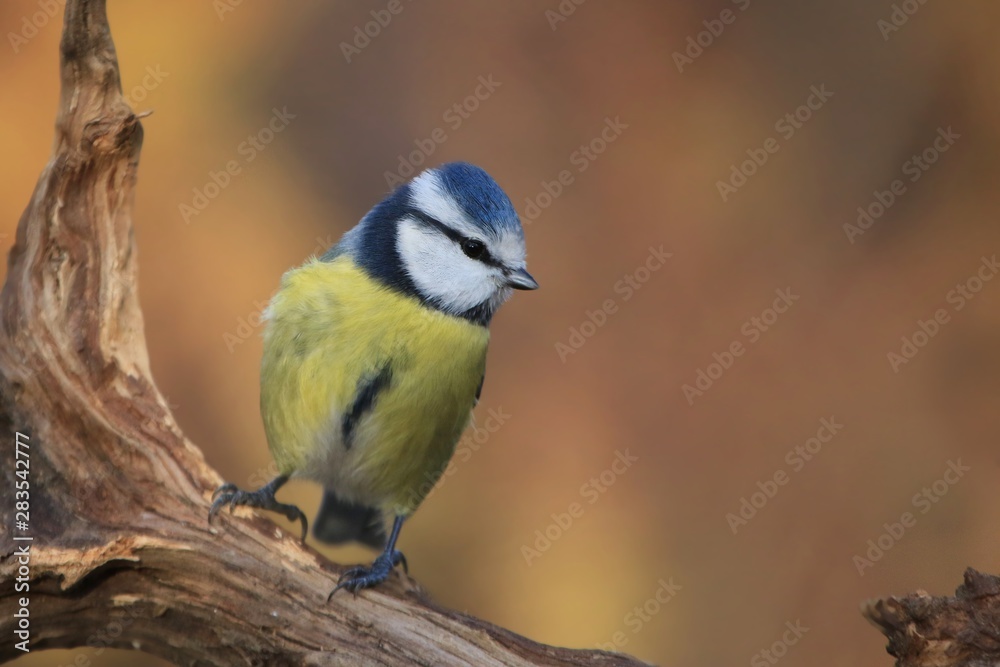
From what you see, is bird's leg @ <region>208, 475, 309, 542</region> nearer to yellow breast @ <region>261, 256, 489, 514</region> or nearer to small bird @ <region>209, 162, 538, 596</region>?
small bird @ <region>209, 162, 538, 596</region>

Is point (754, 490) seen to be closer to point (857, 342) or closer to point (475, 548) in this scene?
point (857, 342)

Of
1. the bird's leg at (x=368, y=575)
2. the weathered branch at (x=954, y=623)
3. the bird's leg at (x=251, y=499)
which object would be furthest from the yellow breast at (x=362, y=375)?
the weathered branch at (x=954, y=623)

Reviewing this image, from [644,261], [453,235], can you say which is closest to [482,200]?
[453,235]

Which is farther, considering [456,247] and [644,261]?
[644,261]

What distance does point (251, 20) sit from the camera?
4027 millimetres

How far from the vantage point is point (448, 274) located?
2.23 metres

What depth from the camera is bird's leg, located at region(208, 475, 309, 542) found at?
203 cm

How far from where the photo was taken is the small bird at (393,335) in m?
2.17

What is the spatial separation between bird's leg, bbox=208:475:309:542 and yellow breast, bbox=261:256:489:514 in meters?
0.11

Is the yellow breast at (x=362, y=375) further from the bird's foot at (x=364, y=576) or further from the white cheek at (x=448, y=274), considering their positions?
the bird's foot at (x=364, y=576)

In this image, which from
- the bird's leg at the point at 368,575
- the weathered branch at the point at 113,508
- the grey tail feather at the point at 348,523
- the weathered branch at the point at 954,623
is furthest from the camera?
the grey tail feather at the point at 348,523

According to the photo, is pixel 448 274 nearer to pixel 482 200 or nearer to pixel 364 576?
pixel 482 200

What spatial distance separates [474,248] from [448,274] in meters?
0.10

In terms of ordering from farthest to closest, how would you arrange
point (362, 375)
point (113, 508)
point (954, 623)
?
point (362, 375), point (113, 508), point (954, 623)
